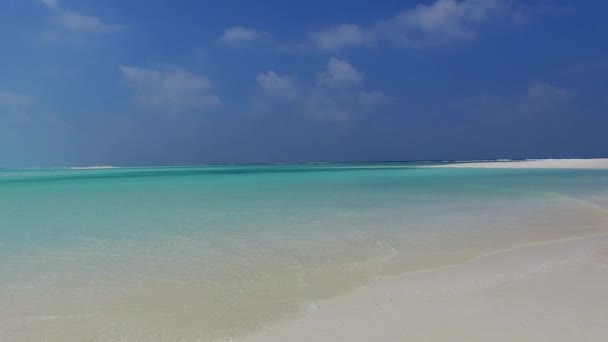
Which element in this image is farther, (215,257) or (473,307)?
(215,257)

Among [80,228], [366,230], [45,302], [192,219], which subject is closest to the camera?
[45,302]

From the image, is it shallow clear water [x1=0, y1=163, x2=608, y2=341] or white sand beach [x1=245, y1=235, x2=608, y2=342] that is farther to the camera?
shallow clear water [x1=0, y1=163, x2=608, y2=341]

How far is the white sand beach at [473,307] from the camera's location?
2.72 metres

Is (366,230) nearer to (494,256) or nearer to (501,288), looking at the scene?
(494,256)

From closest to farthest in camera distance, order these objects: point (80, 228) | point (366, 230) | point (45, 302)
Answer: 1. point (45, 302)
2. point (366, 230)
3. point (80, 228)

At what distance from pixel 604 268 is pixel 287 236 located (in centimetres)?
440

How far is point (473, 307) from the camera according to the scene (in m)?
3.19

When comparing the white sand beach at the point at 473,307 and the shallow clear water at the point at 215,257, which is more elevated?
the white sand beach at the point at 473,307

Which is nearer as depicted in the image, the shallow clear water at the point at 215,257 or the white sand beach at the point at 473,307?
the white sand beach at the point at 473,307

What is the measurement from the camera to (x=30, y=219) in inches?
365

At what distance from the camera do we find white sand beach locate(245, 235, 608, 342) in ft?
8.93

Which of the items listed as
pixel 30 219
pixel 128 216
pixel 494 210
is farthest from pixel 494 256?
pixel 30 219

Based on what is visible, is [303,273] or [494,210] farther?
[494,210]

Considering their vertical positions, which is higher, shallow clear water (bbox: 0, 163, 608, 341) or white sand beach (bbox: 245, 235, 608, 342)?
white sand beach (bbox: 245, 235, 608, 342)
